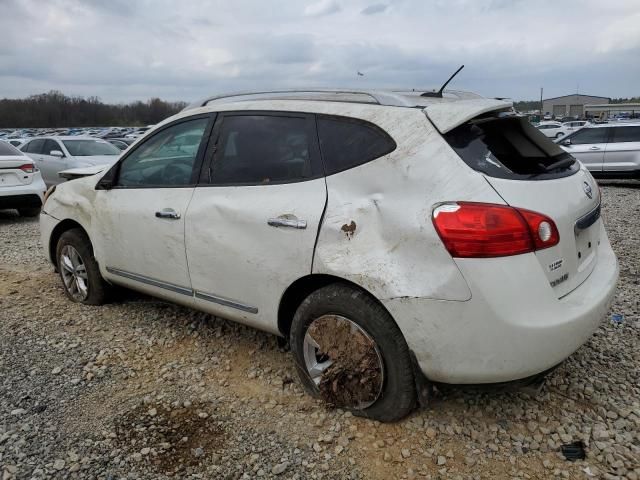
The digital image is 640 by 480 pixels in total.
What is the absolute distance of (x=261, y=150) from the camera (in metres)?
3.12

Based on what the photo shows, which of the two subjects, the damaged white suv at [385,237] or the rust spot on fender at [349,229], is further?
the rust spot on fender at [349,229]

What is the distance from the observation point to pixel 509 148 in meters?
2.70

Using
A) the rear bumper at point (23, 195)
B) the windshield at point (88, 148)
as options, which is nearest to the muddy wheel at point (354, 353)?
the rear bumper at point (23, 195)

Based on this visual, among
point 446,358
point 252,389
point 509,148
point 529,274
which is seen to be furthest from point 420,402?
point 509,148

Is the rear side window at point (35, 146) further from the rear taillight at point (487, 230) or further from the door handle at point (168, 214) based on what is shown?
the rear taillight at point (487, 230)

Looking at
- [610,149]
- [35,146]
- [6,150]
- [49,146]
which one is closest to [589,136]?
[610,149]

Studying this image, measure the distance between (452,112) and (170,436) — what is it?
7.09 ft

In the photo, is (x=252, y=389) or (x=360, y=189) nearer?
(x=360, y=189)

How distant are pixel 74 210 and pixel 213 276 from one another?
1.75 metres

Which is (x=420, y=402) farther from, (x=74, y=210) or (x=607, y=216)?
(x=607, y=216)

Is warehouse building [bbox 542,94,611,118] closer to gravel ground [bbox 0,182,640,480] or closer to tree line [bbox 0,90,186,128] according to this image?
tree line [bbox 0,90,186,128]

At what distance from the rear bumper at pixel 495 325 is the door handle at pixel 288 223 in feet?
2.00

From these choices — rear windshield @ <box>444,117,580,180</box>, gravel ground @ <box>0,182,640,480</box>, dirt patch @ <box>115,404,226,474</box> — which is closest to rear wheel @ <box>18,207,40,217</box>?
gravel ground @ <box>0,182,640,480</box>

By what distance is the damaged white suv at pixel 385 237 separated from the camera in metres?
2.31
